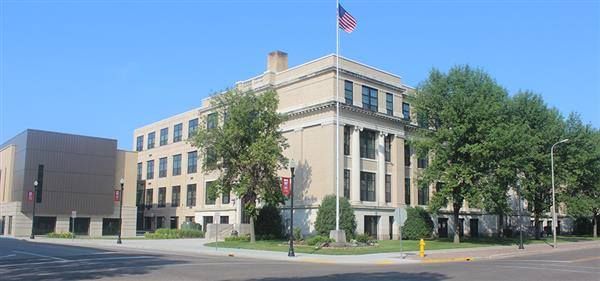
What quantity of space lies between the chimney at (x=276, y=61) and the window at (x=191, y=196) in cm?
2335

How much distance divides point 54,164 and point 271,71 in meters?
29.9

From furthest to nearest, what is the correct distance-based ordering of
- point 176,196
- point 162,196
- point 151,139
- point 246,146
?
point 151,139 < point 162,196 < point 176,196 < point 246,146

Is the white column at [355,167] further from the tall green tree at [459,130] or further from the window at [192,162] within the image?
the window at [192,162]

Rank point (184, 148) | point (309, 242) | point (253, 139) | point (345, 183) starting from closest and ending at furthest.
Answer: point (309, 242) < point (253, 139) < point (345, 183) < point (184, 148)

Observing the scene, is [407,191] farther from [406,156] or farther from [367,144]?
[367,144]

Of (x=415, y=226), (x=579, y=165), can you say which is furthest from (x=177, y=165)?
(x=579, y=165)

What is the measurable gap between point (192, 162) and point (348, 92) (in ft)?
102

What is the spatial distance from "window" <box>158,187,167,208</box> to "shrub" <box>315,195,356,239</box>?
39.3 metres

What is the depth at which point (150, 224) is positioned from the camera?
84.6m

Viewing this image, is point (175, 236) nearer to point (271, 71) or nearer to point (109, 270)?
point (271, 71)

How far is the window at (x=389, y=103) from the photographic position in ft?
184

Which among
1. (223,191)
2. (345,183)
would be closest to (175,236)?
(223,191)

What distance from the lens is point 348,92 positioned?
52.4 meters

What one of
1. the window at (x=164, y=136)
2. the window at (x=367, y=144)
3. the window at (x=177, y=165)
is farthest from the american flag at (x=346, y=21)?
the window at (x=164, y=136)
